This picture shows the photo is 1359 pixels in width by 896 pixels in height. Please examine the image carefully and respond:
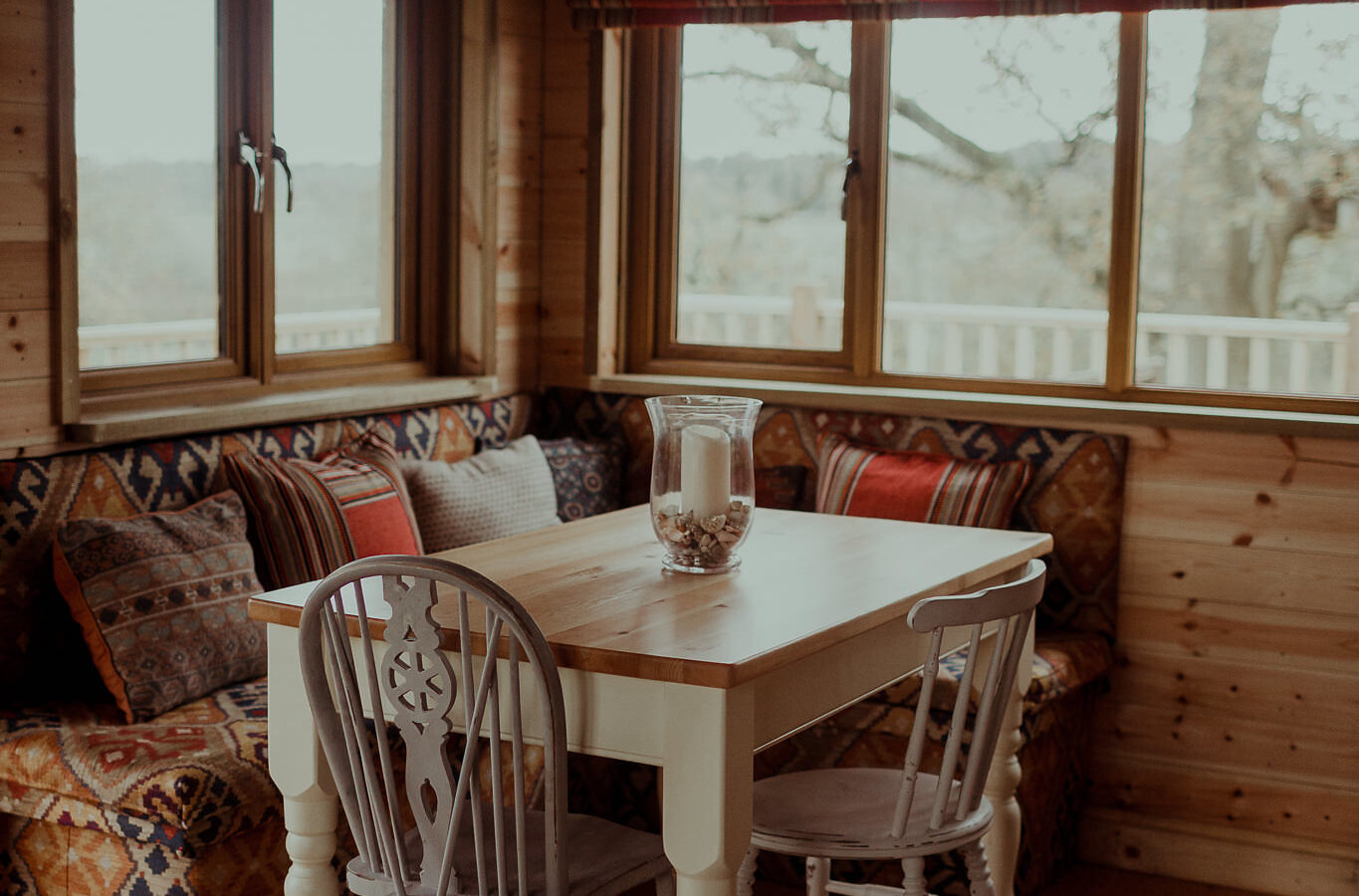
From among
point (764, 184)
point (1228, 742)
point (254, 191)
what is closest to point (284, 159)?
point (254, 191)

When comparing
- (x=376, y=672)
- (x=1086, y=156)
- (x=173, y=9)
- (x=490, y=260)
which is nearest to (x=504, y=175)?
(x=490, y=260)

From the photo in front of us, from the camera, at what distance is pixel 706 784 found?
1.81 m

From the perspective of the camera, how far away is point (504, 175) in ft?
13.0

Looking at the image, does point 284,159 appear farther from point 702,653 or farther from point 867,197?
point 702,653

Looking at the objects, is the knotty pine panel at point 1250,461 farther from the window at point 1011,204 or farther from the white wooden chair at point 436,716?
the white wooden chair at point 436,716

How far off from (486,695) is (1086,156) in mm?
2371

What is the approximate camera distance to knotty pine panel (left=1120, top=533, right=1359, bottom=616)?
10.8 feet

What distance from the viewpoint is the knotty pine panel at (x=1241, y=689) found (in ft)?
10.9

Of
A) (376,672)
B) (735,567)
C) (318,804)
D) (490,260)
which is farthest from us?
(490,260)

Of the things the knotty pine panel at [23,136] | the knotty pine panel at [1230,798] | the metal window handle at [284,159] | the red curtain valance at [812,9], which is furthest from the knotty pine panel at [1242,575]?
the knotty pine panel at [23,136]

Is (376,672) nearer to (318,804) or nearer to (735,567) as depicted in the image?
(318,804)

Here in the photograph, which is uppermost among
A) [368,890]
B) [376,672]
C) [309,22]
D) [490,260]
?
[309,22]

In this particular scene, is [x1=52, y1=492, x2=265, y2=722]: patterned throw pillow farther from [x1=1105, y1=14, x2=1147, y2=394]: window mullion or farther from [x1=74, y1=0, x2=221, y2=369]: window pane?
[x1=1105, y1=14, x2=1147, y2=394]: window mullion

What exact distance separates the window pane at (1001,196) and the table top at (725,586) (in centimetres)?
108
